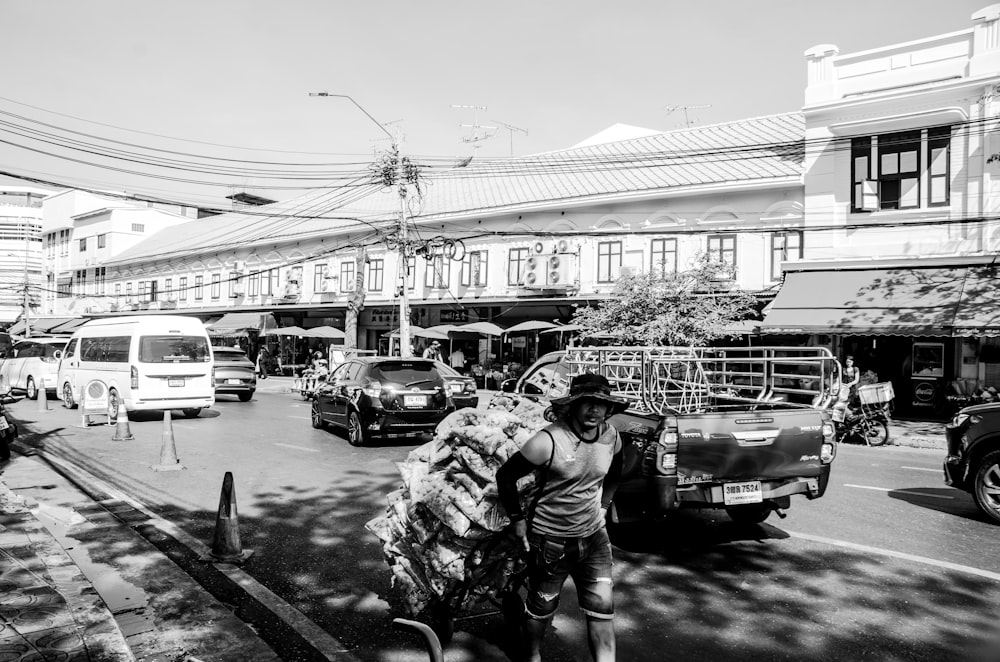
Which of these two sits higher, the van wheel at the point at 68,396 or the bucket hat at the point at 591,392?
the bucket hat at the point at 591,392

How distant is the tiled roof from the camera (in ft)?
80.4

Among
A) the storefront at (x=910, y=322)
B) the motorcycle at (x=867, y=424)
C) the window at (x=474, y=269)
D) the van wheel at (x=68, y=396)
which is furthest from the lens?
the window at (x=474, y=269)

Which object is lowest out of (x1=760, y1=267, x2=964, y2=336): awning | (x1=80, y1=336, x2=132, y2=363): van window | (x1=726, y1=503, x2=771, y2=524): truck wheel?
(x1=726, y1=503, x2=771, y2=524): truck wheel

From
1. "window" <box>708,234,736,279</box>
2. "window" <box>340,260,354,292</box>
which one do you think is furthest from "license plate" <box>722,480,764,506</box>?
"window" <box>340,260,354,292</box>

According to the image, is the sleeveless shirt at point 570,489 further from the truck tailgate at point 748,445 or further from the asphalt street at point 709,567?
the truck tailgate at point 748,445

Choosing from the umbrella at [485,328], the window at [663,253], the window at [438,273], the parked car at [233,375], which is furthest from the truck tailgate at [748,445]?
the window at [438,273]

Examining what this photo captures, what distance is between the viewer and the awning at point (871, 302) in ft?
51.3

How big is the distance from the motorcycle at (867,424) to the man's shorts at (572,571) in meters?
12.1

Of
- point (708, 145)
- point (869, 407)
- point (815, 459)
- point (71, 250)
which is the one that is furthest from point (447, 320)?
point (71, 250)

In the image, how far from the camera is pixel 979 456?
23.7 ft

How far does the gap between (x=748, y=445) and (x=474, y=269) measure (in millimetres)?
25291

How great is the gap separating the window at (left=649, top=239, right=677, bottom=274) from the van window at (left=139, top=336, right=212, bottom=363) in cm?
→ 1530

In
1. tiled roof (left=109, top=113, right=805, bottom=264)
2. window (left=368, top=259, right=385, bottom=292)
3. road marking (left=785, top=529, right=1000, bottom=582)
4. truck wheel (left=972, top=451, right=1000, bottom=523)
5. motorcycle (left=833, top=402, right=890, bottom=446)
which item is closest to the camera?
road marking (left=785, top=529, right=1000, bottom=582)

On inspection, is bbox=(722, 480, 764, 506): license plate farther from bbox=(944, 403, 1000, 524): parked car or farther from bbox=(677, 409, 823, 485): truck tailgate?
bbox=(944, 403, 1000, 524): parked car
